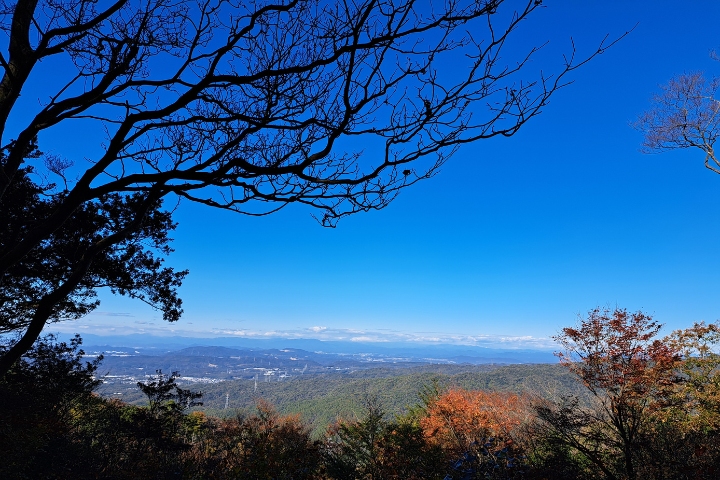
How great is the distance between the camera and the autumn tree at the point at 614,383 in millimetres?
6434

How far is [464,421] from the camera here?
532 inches

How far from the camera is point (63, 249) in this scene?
538 centimetres

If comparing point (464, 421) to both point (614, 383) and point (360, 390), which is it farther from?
point (360, 390)

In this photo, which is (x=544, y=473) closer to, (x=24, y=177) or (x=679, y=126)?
(x=679, y=126)

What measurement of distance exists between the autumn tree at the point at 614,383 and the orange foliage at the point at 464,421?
5.66 metres

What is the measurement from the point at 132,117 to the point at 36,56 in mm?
651

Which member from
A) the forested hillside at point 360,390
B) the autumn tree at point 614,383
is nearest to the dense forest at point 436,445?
the autumn tree at point 614,383

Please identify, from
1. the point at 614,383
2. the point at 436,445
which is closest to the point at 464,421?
the point at 436,445

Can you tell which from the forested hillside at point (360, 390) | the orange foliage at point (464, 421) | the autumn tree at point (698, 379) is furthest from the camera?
the forested hillside at point (360, 390)

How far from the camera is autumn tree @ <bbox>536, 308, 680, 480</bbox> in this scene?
21.1 ft

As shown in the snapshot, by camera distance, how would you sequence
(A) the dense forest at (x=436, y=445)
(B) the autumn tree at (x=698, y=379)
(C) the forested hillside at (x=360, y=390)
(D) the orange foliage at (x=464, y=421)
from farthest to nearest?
1. (C) the forested hillside at (x=360, y=390)
2. (D) the orange foliage at (x=464, y=421)
3. (B) the autumn tree at (x=698, y=379)
4. (A) the dense forest at (x=436, y=445)

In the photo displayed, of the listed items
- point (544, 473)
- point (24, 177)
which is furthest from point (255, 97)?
point (544, 473)


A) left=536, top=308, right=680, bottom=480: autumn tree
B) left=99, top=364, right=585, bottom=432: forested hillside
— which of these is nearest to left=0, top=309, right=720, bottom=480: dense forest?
left=536, top=308, right=680, bottom=480: autumn tree

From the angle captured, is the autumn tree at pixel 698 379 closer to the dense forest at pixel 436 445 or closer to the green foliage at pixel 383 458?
the dense forest at pixel 436 445
